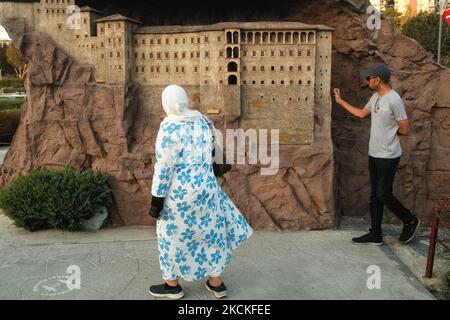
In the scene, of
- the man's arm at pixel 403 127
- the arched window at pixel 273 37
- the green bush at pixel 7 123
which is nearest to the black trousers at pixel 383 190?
the man's arm at pixel 403 127

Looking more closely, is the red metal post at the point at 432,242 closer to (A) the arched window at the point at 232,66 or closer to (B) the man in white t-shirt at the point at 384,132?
(B) the man in white t-shirt at the point at 384,132

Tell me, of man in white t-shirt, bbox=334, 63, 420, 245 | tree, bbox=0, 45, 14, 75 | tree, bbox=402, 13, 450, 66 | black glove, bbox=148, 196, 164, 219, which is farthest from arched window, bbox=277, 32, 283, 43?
tree, bbox=0, 45, 14, 75

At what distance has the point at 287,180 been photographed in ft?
28.7

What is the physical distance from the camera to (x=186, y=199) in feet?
16.5

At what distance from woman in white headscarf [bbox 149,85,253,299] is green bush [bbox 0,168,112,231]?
128 inches

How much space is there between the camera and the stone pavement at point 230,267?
5730mm

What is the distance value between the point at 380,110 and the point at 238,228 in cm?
301

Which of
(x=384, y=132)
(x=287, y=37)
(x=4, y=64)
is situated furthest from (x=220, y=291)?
(x=4, y=64)

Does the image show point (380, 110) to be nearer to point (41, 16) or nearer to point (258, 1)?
point (258, 1)

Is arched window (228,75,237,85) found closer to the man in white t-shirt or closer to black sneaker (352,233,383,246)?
the man in white t-shirt

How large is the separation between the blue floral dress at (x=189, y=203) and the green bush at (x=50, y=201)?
130 inches

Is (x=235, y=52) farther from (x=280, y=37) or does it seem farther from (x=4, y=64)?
(x=4, y=64)

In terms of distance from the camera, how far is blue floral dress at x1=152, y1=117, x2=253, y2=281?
16.2ft

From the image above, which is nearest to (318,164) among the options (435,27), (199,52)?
(199,52)
